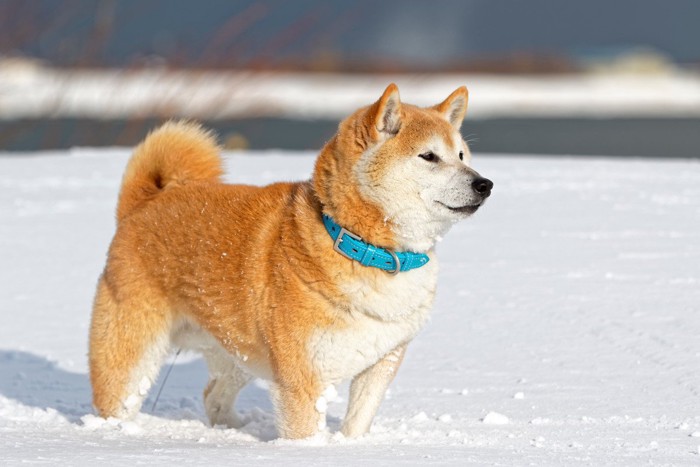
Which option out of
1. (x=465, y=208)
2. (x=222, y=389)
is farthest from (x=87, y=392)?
(x=465, y=208)

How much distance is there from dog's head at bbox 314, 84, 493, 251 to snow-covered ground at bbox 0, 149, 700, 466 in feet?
2.31

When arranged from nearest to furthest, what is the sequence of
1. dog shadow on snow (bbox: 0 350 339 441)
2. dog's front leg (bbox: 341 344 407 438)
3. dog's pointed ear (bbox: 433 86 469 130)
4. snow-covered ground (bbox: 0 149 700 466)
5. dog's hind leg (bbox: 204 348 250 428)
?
snow-covered ground (bbox: 0 149 700 466), dog's front leg (bbox: 341 344 407 438), dog's pointed ear (bbox: 433 86 469 130), dog's hind leg (bbox: 204 348 250 428), dog shadow on snow (bbox: 0 350 339 441)

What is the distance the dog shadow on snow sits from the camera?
4488 millimetres

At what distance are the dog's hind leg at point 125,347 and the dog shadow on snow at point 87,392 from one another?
0.22 m

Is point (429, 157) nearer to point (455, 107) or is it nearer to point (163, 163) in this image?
point (455, 107)

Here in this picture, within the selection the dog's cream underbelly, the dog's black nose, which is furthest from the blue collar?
the dog's cream underbelly

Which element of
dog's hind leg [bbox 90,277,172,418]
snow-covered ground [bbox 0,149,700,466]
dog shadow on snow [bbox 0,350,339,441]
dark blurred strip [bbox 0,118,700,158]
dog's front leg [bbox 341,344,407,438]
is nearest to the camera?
snow-covered ground [bbox 0,149,700,466]

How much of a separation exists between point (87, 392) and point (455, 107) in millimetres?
2063

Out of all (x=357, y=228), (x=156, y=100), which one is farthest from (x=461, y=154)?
(x=156, y=100)

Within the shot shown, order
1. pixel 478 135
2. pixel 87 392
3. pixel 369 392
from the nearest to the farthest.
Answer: pixel 369 392, pixel 87 392, pixel 478 135

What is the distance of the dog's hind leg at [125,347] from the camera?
13.4 feet

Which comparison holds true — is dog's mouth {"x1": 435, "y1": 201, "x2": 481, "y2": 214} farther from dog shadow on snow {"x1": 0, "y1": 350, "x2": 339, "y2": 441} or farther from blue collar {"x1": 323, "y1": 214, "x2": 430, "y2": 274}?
dog shadow on snow {"x1": 0, "y1": 350, "x2": 339, "y2": 441}

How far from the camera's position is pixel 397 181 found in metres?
3.62

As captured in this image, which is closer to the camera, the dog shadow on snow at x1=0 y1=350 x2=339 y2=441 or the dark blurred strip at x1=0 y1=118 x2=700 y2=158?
the dog shadow on snow at x1=0 y1=350 x2=339 y2=441
